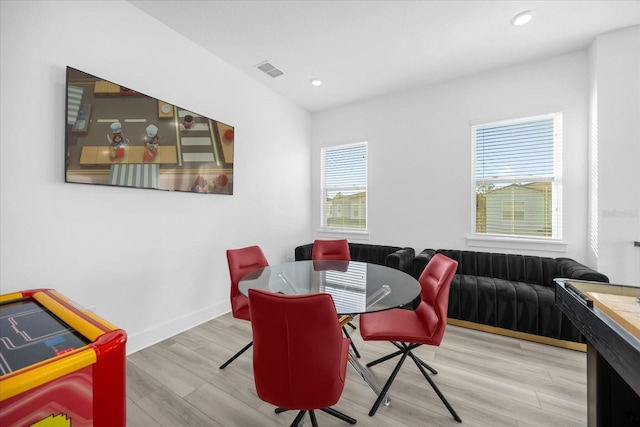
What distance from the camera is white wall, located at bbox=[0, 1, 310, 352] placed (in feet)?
5.97

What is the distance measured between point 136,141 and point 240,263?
4.84ft

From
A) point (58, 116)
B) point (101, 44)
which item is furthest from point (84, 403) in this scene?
point (101, 44)

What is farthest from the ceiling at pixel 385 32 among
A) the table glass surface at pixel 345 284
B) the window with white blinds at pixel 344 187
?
the table glass surface at pixel 345 284

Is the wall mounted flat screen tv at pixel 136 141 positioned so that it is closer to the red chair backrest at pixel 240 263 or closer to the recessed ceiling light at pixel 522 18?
the red chair backrest at pixel 240 263

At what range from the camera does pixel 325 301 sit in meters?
1.16

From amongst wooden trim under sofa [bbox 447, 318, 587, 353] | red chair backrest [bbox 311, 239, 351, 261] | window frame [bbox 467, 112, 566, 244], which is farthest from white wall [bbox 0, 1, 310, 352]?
window frame [bbox 467, 112, 566, 244]

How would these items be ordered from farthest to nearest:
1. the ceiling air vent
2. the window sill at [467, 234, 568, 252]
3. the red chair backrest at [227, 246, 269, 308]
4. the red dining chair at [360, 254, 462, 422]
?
the ceiling air vent, the window sill at [467, 234, 568, 252], the red chair backrest at [227, 246, 269, 308], the red dining chair at [360, 254, 462, 422]

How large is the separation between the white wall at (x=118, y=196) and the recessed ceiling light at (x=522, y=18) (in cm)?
309

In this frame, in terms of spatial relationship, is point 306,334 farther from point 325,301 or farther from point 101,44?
point 101,44

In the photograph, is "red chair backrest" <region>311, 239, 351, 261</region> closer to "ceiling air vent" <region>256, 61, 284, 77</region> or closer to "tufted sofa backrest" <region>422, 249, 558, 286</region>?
"tufted sofa backrest" <region>422, 249, 558, 286</region>

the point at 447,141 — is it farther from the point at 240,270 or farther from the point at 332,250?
the point at 240,270

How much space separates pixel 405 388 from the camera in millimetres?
1973

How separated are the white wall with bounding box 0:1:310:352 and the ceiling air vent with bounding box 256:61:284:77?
31cm

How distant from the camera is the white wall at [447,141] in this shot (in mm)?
3086
